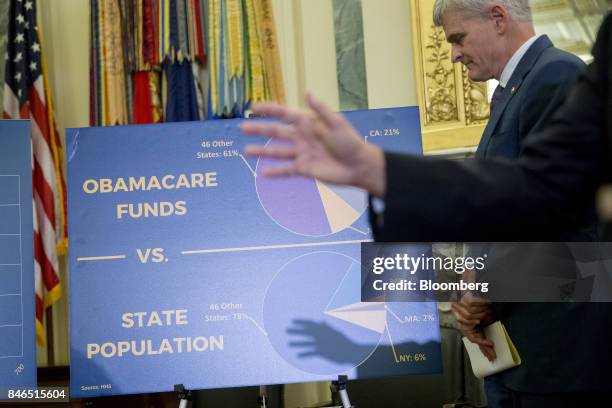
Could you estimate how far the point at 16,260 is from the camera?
12.7ft

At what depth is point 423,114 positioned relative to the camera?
17.0 feet

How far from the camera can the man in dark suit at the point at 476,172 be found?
4.41ft

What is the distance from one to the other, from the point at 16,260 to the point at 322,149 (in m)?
2.86

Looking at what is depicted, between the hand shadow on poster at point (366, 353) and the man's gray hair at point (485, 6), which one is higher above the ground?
the man's gray hair at point (485, 6)

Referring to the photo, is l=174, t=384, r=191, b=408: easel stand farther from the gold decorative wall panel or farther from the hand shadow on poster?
the gold decorative wall panel

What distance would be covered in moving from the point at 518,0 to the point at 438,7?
0.34 meters

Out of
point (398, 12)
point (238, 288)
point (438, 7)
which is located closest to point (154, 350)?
point (238, 288)

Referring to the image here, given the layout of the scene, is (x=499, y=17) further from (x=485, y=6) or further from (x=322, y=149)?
(x=322, y=149)

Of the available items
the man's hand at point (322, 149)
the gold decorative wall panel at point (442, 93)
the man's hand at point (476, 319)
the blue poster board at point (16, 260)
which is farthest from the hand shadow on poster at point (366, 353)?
the man's hand at point (322, 149)

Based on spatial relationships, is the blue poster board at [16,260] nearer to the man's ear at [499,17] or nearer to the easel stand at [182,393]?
the easel stand at [182,393]

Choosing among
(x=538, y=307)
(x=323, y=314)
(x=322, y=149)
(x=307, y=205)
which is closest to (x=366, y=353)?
(x=323, y=314)

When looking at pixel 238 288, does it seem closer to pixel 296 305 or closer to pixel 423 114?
pixel 296 305

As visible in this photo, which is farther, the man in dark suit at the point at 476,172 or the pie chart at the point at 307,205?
the pie chart at the point at 307,205

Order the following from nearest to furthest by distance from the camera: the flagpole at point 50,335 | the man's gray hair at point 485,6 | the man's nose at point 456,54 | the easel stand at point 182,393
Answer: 1. the man's gray hair at point 485,6
2. the man's nose at point 456,54
3. the easel stand at point 182,393
4. the flagpole at point 50,335
